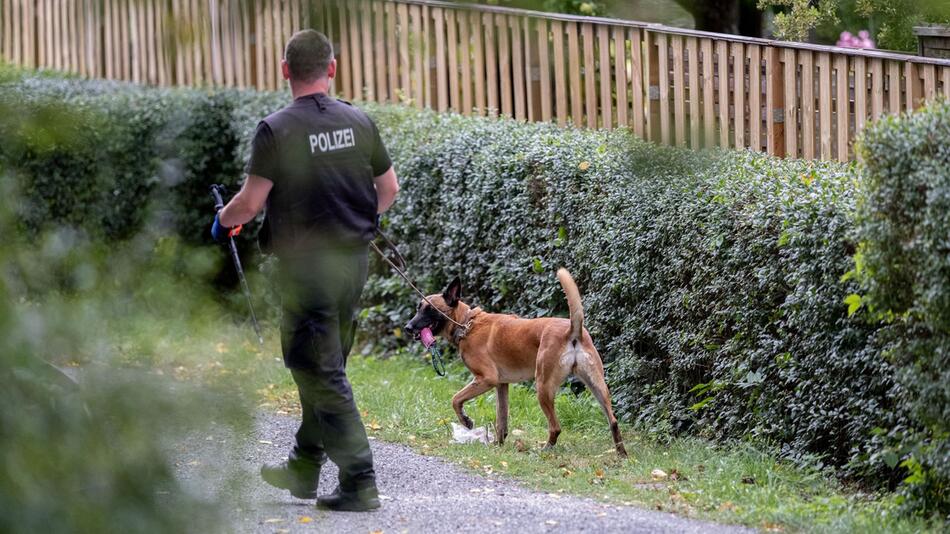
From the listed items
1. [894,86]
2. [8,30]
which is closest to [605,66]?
[8,30]

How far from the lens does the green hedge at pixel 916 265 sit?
554 centimetres

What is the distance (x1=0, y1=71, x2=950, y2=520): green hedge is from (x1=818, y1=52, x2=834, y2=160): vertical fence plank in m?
0.92

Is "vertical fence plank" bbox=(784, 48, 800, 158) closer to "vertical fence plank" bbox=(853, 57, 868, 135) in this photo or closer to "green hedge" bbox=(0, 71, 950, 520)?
"vertical fence plank" bbox=(853, 57, 868, 135)

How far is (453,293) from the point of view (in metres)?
8.44

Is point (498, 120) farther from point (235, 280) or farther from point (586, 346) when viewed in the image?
point (235, 280)

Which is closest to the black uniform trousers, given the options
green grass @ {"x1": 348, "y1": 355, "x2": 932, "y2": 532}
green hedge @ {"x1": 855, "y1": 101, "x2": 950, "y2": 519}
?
green grass @ {"x1": 348, "y1": 355, "x2": 932, "y2": 532}

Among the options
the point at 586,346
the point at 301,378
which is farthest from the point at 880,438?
the point at 301,378

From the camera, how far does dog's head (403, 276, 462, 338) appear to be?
Result: 8453 millimetres

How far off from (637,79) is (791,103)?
17.0 ft

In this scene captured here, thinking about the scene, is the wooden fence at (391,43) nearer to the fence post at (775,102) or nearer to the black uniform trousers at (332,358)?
the black uniform trousers at (332,358)

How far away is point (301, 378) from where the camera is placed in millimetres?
5887

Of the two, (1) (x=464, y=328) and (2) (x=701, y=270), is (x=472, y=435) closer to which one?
(1) (x=464, y=328)

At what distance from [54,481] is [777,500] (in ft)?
16.9

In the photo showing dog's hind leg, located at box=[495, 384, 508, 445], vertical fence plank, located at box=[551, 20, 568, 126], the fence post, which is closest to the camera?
vertical fence plank, located at box=[551, 20, 568, 126]
